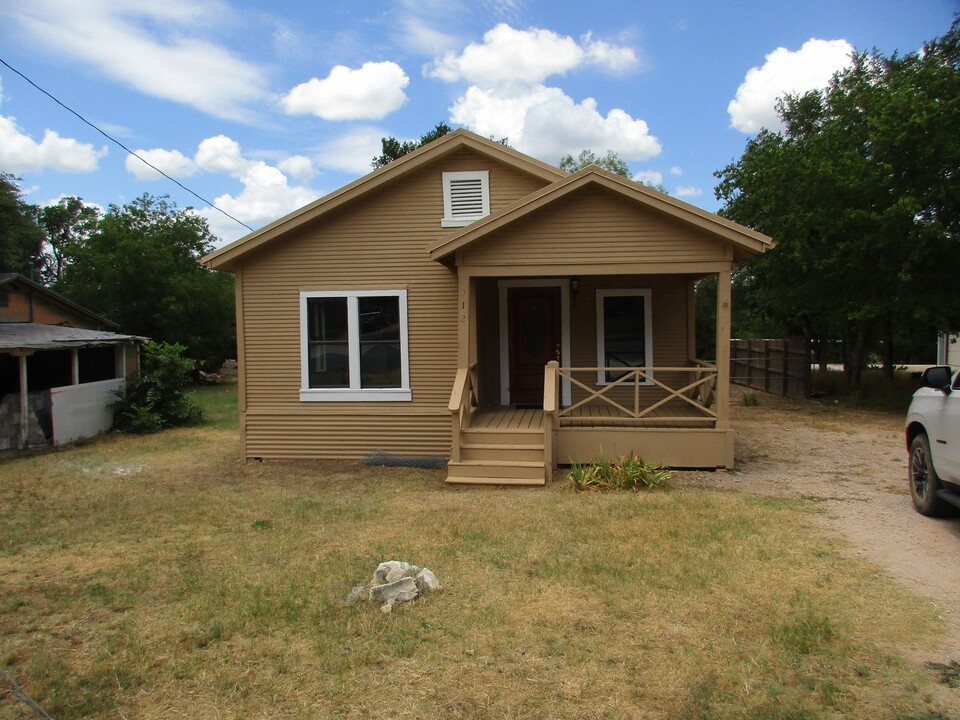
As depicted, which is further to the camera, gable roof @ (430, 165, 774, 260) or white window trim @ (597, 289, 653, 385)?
white window trim @ (597, 289, 653, 385)

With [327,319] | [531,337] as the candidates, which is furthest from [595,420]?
[327,319]

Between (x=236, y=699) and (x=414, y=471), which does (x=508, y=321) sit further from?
(x=236, y=699)

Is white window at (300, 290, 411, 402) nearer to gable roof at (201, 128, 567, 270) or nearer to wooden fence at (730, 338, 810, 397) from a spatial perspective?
gable roof at (201, 128, 567, 270)

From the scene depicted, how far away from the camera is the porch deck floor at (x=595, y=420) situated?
30.7 ft

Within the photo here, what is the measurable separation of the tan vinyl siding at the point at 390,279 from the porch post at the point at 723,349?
10.6 feet

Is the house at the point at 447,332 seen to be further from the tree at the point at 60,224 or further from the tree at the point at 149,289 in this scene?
the tree at the point at 60,224

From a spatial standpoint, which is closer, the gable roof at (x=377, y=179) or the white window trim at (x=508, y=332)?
the gable roof at (x=377, y=179)

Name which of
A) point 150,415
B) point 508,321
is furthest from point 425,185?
point 150,415

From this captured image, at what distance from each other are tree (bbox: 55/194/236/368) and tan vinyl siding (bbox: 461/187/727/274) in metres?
23.1

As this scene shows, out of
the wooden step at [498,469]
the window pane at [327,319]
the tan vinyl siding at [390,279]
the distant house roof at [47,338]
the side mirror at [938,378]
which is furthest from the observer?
the distant house roof at [47,338]

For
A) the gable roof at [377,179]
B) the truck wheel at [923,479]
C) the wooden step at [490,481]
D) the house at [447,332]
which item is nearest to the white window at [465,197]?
the house at [447,332]

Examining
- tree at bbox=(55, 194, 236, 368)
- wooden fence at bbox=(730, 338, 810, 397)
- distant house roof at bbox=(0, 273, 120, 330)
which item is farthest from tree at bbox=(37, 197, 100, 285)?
wooden fence at bbox=(730, 338, 810, 397)

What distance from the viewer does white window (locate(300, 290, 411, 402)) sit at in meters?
10.4

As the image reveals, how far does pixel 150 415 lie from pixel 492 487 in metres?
10.1
